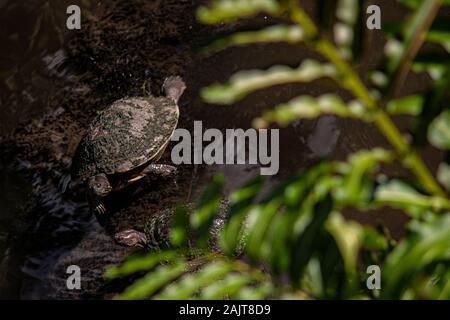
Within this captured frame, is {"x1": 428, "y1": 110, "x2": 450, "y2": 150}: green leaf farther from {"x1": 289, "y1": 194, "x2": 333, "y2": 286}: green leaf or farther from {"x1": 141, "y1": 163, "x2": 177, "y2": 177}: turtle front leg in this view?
{"x1": 141, "y1": 163, "x2": 177, "y2": 177}: turtle front leg

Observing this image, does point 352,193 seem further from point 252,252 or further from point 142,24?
point 142,24

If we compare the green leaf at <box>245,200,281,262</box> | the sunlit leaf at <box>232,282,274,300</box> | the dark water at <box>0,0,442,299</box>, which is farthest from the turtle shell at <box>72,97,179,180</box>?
the green leaf at <box>245,200,281,262</box>

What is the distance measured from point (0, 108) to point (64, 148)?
52 centimetres

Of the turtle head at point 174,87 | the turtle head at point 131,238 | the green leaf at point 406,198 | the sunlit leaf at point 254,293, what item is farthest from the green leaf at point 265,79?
the turtle head at point 174,87

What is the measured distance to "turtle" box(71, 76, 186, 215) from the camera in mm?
3379

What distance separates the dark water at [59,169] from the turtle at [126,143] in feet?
0.47

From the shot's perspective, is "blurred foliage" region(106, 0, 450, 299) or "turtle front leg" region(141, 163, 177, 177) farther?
"turtle front leg" region(141, 163, 177, 177)

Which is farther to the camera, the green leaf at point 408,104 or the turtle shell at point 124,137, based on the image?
the turtle shell at point 124,137

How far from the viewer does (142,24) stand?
3.83 meters

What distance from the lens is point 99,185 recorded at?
3289mm

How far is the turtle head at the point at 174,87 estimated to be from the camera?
3529 millimetres

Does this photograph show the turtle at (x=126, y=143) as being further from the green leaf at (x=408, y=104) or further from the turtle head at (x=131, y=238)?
the green leaf at (x=408, y=104)
